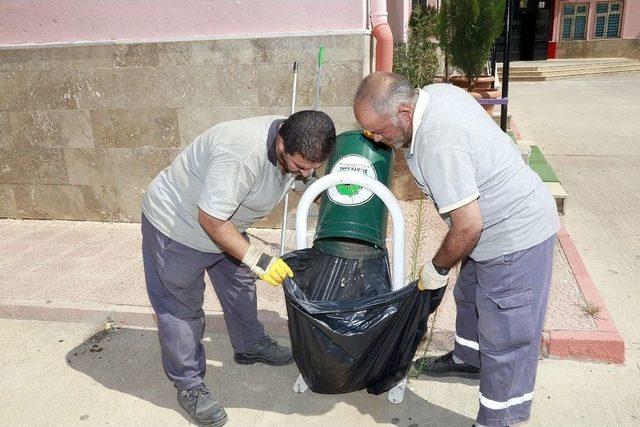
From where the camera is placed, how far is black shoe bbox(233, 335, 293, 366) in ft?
11.0


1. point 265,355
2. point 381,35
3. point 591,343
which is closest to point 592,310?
point 591,343

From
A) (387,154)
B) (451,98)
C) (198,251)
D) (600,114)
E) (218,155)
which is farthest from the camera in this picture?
(600,114)

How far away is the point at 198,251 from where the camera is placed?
2.81m

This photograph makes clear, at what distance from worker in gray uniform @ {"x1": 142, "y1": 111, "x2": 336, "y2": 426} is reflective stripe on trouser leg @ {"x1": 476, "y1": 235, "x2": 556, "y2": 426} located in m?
0.87

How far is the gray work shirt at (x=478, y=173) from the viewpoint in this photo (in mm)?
2059

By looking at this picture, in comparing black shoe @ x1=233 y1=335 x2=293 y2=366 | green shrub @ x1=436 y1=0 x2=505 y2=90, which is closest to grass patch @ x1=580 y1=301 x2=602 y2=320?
black shoe @ x1=233 y1=335 x2=293 y2=366

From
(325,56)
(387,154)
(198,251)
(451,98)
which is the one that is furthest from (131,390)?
(325,56)

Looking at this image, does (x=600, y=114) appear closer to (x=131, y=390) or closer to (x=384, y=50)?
(x=384, y=50)

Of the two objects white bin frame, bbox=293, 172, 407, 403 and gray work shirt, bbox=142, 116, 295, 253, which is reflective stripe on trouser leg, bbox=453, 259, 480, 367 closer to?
white bin frame, bbox=293, 172, 407, 403

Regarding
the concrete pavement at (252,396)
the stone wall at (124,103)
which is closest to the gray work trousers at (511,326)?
the concrete pavement at (252,396)

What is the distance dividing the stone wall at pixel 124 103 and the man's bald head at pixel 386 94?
2.64m

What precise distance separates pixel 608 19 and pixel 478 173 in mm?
24512

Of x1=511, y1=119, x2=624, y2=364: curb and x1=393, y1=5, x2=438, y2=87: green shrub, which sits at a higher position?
x1=393, y1=5, x2=438, y2=87: green shrub

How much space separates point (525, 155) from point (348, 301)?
3.37 meters
